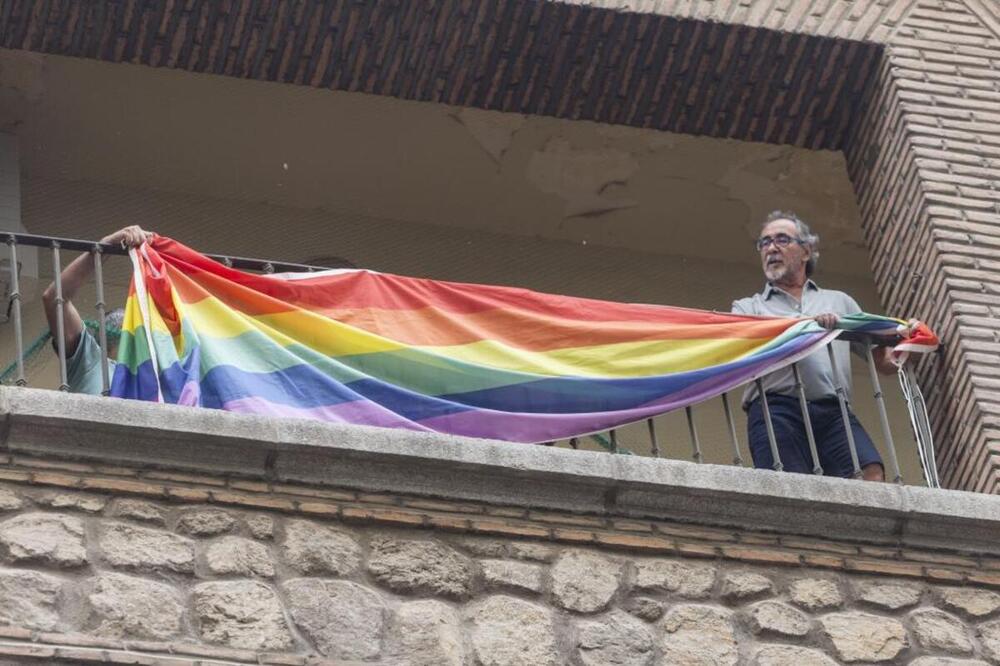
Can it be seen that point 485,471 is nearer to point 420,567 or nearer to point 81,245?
point 420,567

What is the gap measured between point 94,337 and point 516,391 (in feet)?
6.17

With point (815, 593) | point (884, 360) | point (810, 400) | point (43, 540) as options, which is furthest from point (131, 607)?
point (884, 360)

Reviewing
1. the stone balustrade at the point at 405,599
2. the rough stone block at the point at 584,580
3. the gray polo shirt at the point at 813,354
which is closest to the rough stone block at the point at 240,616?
the stone balustrade at the point at 405,599

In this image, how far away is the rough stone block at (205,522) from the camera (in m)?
8.47

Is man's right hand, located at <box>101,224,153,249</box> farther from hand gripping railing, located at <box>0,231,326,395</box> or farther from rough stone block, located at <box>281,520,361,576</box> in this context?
rough stone block, located at <box>281,520,361,576</box>

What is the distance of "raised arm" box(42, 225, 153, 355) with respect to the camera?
31.1ft

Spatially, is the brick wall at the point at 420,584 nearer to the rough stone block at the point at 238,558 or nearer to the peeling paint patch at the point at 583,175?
the rough stone block at the point at 238,558

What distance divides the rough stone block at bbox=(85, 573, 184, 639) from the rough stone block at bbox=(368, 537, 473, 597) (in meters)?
0.70

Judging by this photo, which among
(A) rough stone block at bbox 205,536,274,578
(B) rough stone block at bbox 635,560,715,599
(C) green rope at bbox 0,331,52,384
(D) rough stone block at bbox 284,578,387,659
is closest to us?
(D) rough stone block at bbox 284,578,387,659

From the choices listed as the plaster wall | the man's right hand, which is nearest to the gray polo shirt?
the plaster wall

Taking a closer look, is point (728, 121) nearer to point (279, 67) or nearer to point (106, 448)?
point (279, 67)

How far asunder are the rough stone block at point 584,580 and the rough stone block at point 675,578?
0.08 metres

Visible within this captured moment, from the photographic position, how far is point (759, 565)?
8969 mm

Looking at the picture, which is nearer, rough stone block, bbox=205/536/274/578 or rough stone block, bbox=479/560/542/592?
rough stone block, bbox=205/536/274/578
